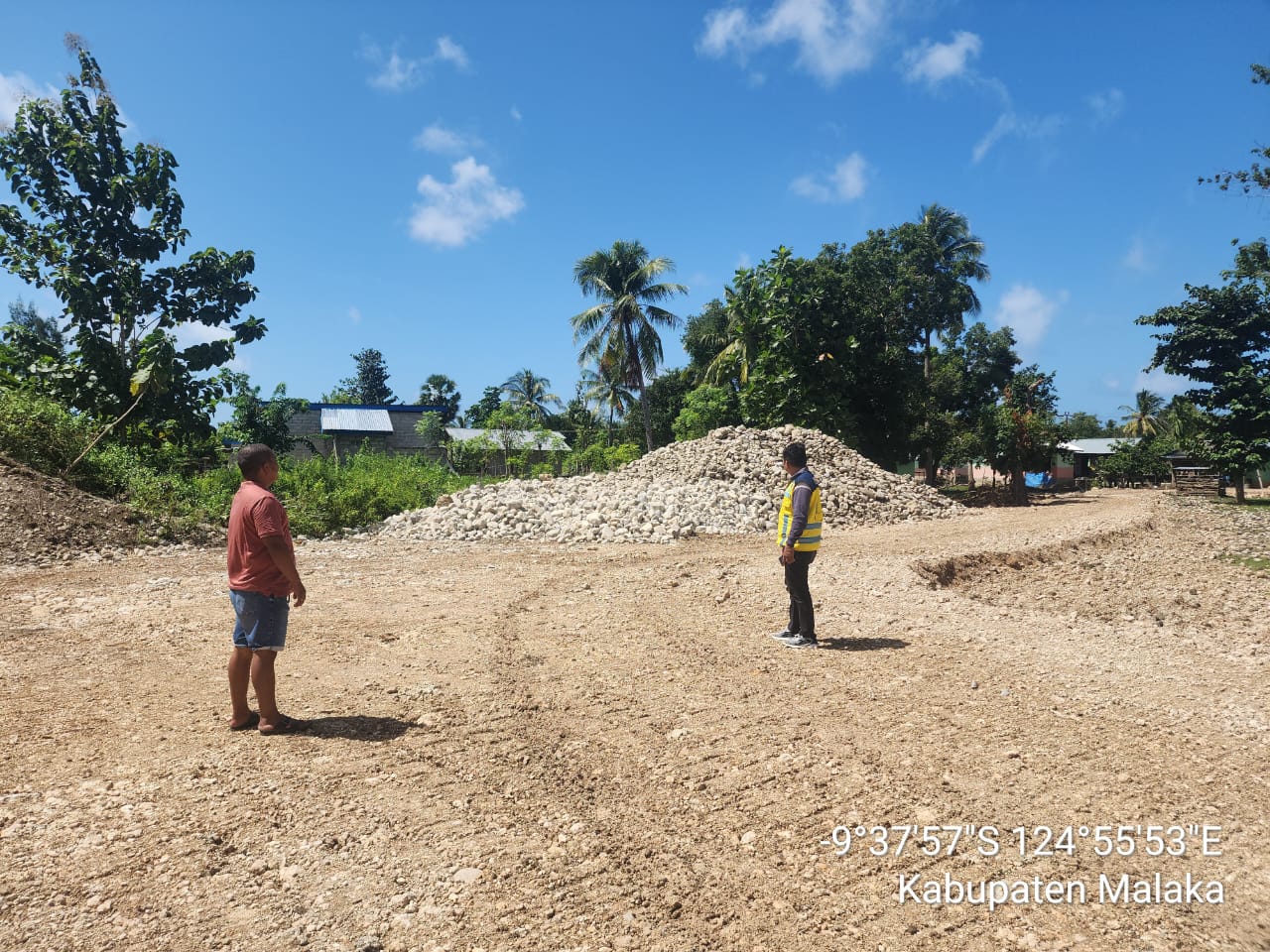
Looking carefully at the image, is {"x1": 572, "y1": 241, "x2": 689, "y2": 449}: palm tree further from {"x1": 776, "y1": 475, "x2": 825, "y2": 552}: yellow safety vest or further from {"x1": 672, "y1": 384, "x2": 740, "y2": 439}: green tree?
{"x1": 776, "y1": 475, "x2": 825, "y2": 552}: yellow safety vest

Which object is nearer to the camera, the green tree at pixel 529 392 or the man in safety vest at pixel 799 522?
the man in safety vest at pixel 799 522

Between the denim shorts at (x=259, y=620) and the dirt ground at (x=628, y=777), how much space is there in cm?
59

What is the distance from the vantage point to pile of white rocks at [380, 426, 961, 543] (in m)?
14.8

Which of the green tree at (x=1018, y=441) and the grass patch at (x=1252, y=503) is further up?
the green tree at (x=1018, y=441)

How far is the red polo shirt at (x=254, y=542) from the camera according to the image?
392 cm

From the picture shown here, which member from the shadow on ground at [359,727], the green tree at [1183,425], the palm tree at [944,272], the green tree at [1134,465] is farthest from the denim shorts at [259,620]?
the green tree at [1134,465]

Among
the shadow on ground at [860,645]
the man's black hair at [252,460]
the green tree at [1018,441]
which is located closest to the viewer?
the man's black hair at [252,460]

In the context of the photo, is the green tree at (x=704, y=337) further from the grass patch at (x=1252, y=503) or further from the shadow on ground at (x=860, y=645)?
the shadow on ground at (x=860, y=645)

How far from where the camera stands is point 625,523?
48.1 feet

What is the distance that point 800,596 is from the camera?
628 cm

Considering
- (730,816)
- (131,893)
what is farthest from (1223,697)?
(131,893)

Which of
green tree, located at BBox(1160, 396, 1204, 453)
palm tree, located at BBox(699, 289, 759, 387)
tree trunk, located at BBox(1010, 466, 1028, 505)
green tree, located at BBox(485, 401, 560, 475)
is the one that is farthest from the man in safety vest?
green tree, located at BBox(485, 401, 560, 475)

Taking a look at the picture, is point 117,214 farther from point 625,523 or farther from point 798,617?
point 798,617

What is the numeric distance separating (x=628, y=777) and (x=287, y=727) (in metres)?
2.11
